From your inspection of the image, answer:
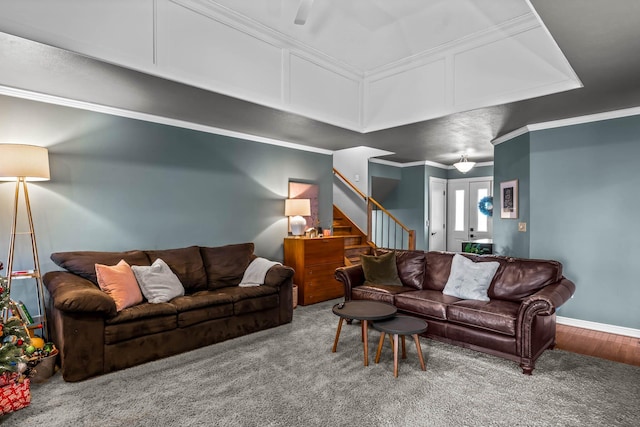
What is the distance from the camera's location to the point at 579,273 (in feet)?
14.5

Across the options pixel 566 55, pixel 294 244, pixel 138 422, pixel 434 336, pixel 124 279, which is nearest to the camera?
pixel 138 422

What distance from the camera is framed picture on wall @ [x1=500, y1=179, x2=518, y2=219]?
5.16 metres

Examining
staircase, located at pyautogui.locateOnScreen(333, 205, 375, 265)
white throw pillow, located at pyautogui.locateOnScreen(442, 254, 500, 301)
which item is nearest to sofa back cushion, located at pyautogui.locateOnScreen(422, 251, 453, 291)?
white throw pillow, located at pyautogui.locateOnScreen(442, 254, 500, 301)

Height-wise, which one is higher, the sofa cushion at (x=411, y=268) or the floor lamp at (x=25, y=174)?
the floor lamp at (x=25, y=174)

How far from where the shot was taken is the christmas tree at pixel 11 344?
2400 mm

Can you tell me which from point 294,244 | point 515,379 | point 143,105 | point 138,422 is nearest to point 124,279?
point 138,422

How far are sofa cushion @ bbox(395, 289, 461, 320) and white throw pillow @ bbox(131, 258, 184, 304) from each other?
2.39 metres

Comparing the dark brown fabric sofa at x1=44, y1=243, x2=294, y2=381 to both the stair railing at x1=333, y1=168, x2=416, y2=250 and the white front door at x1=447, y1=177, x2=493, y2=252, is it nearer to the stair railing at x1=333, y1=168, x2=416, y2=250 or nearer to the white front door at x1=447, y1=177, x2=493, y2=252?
the stair railing at x1=333, y1=168, x2=416, y2=250

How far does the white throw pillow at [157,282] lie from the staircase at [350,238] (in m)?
3.04

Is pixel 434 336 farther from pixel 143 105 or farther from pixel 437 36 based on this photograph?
pixel 143 105

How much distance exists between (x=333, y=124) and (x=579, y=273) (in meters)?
3.59

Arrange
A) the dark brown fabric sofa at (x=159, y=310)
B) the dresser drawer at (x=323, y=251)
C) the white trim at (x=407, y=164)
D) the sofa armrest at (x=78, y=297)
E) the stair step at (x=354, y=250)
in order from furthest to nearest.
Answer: the white trim at (x=407, y=164)
the stair step at (x=354, y=250)
the dresser drawer at (x=323, y=251)
the dark brown fabric sofa at (x=159, y=310)
the sofa armrest at (x=78, y=297)

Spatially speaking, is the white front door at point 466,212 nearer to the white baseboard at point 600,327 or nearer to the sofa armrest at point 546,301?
the white baseboard at point 600,327

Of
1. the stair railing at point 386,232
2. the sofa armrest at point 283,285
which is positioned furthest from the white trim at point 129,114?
the stair railing at point 386,232
